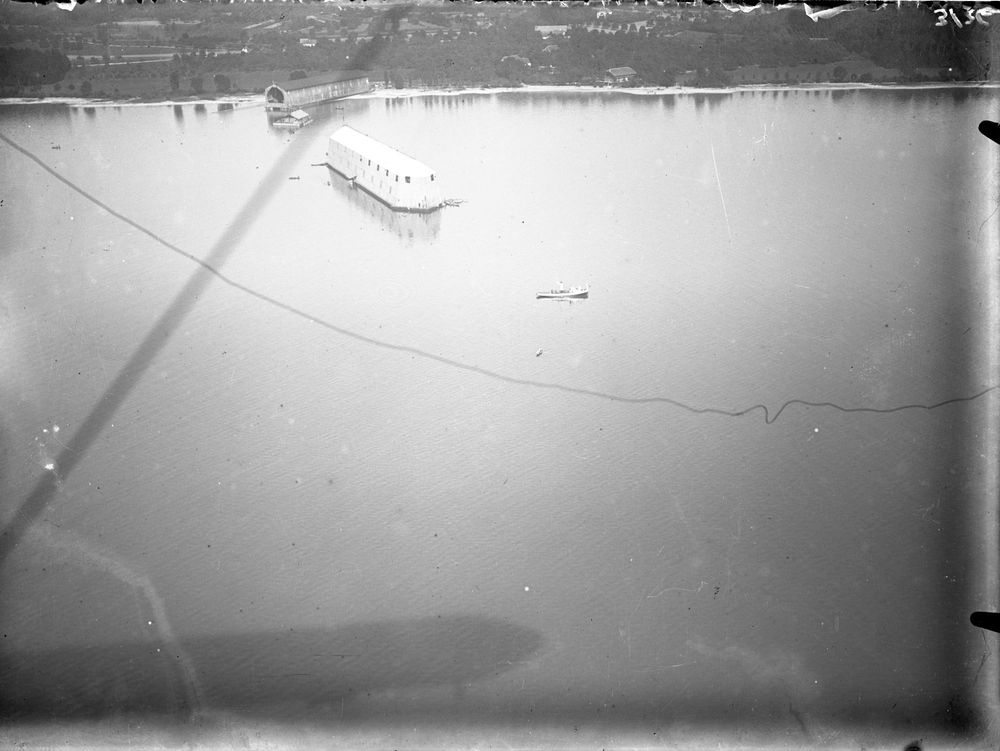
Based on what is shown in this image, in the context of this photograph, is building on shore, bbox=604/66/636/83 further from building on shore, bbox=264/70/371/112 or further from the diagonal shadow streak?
the diagonal shadow streak

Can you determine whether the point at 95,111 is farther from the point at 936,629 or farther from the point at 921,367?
the point at 936,629

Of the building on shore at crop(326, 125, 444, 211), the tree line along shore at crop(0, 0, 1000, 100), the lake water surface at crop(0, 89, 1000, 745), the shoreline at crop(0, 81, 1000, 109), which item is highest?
the tree line along shore at crop(0, 0, 1000, 100)

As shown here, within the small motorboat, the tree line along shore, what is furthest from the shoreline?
the small motorboat

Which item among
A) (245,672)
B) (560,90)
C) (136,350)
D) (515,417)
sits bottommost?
(245,672)

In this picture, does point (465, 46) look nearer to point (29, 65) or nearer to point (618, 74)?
point (618, 74)

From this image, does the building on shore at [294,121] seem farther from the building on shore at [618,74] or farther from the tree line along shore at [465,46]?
the building on shore at [618,74]

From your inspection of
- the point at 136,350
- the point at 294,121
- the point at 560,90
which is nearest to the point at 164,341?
the point at 136,350
